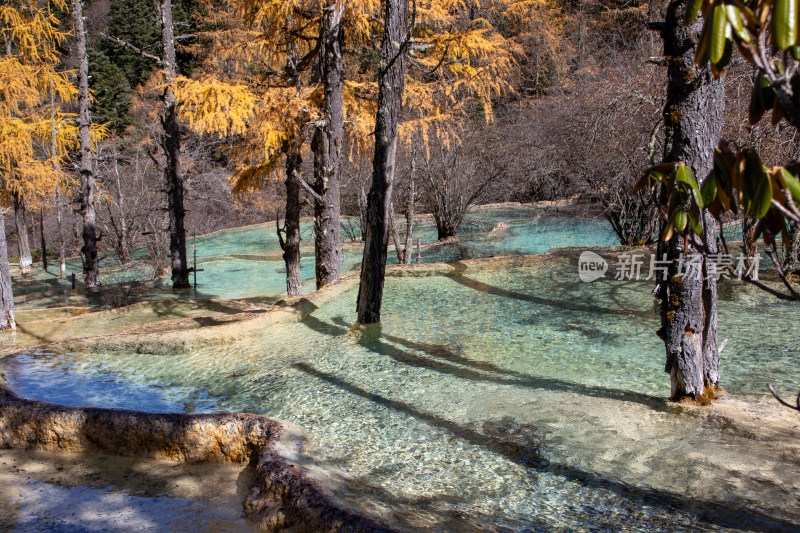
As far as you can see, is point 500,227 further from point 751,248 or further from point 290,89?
point 751,248

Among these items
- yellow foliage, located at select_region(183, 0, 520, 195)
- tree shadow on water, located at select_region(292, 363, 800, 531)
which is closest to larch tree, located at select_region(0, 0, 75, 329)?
yellow foliage, located at select_region(183, 0, 520, 195)

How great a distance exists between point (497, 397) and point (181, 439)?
2.46 m

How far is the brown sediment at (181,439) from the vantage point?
3375mm

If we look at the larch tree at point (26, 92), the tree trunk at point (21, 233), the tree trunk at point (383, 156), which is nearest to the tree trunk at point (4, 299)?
the tree trunk at point (383, 156)

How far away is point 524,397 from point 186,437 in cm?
262

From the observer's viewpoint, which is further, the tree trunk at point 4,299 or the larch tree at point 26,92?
the larch tree at point 26,92

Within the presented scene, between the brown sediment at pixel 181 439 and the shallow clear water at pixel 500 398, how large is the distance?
33cm

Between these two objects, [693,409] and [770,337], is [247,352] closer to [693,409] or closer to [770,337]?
[693,409]

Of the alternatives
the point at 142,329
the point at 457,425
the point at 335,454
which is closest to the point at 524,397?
the point at 457,425

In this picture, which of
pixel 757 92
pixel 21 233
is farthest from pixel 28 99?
pixel 757 92

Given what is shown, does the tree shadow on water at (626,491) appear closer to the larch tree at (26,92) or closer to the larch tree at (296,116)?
the larch tree at (296,116)

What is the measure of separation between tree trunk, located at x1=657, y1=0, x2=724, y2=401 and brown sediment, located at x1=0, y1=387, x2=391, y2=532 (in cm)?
293

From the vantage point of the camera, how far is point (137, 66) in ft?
114

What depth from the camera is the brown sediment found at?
338cm
